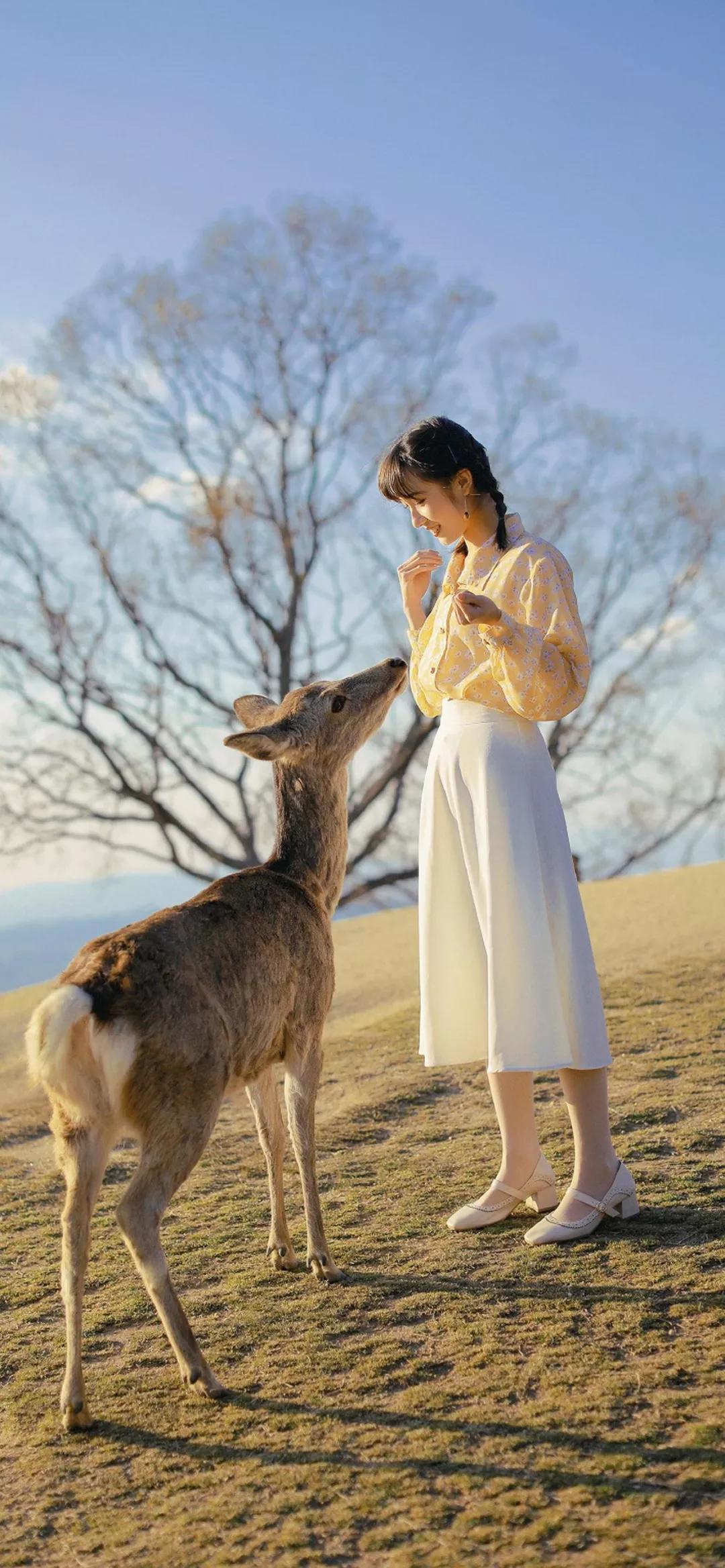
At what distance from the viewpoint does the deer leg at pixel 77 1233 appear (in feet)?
9.32

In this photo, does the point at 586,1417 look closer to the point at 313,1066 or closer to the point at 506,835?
the point at 313,1066

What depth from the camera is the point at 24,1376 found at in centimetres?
319

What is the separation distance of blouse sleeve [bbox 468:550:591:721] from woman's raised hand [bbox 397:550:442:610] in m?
0.43

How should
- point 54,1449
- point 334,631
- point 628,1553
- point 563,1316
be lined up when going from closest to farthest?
1. point 628,1553
2. point 54,1449
3. point 563,1316
4. point 334,631

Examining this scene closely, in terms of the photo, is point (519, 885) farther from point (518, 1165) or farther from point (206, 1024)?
point (206, 1024)

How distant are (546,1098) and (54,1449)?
2869 mm

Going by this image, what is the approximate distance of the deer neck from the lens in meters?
3.92

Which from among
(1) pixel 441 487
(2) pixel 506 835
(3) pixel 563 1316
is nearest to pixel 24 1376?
(3) pixel 563 1316

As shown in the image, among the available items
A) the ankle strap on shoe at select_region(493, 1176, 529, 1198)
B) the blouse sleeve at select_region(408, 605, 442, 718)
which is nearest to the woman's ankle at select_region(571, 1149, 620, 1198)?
the ankle strap on shoe at select_region(493, 1176, 529, 1198)

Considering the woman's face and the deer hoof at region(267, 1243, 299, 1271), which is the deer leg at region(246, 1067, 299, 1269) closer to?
the deer hoof at region(267, 1243, 299, 1271)

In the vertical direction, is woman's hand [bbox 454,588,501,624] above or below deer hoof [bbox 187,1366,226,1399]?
above

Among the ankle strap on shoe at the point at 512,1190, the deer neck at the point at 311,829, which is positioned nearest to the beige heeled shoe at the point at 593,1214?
the ankle strap on shoe at the point at 512,1190

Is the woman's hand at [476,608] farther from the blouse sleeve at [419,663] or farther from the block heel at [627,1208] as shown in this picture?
the block heel at [627,1208]

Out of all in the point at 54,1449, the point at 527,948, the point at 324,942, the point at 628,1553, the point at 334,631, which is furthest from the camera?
the point at 334,631
